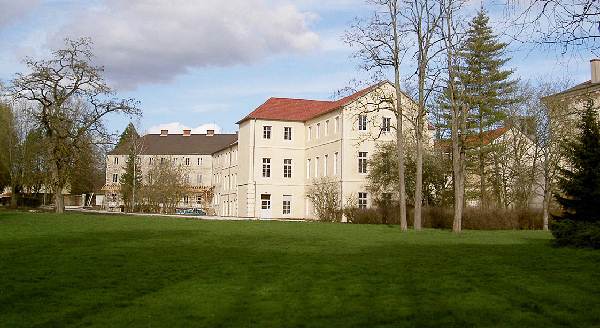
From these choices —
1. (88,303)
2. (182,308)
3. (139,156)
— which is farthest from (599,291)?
(139,156)

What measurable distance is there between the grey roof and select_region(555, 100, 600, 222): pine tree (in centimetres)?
7025

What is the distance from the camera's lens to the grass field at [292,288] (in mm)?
7086

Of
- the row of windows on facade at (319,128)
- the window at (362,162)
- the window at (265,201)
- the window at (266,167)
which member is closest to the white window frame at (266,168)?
the window at (266,167)

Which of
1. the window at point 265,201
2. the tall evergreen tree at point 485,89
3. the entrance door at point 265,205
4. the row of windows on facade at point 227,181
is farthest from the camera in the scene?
the row of windows on facade at point 227,181

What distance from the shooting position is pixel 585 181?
18.6m

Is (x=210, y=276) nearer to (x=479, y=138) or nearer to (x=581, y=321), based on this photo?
(x=581, y=321)

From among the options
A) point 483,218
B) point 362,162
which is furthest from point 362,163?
point 483,218

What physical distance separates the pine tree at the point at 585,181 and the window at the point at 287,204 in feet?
117

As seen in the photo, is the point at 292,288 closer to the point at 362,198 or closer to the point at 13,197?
the point at 362,198

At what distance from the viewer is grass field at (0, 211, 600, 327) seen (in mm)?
7086

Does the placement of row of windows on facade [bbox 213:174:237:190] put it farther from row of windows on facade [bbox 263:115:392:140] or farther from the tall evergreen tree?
the tall evergreen tree

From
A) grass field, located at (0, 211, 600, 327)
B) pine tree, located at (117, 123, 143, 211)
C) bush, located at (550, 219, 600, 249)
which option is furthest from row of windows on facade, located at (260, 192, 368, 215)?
grass field, located at (0, 211, 600, 327)

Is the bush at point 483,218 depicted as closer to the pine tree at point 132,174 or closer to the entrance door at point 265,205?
the entrance door at point 265,205

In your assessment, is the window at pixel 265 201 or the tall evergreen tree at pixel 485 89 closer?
the tall evergreen tree at pixel 485 89
